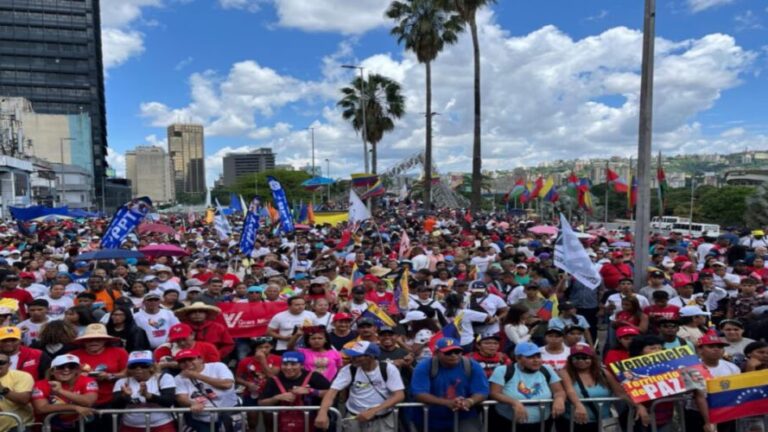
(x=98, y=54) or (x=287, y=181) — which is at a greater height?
(x=98, y=54)

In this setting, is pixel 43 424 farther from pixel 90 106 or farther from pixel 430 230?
pixel 90 106

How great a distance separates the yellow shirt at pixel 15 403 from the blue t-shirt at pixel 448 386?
3.02 m

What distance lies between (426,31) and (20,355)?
28337 millimetres

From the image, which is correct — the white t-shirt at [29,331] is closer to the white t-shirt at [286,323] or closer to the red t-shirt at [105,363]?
the red t-shirt at [105,363]

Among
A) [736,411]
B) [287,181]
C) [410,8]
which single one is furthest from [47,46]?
[736,411]

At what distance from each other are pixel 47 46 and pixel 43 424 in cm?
11653

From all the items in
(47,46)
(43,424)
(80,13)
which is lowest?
(43,424)

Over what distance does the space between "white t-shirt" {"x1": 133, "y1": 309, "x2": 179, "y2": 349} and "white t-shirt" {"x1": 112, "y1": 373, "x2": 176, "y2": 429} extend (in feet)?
5.77

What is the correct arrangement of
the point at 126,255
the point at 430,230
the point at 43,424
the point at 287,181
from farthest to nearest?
1. the point at 287,181
2. the point at 430,230
3. the point at 126,255
4. the point at 43,424

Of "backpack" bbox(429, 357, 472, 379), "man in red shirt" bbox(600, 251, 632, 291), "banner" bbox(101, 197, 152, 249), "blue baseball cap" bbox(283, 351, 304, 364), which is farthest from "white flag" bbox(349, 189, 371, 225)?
"backpack" bbox(429, 357, 472, 379)

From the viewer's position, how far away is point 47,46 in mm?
101312

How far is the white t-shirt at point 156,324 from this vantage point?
648cm

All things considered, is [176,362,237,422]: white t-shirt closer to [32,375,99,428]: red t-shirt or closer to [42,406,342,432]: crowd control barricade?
[42,406,342,432]: crowd control barricade

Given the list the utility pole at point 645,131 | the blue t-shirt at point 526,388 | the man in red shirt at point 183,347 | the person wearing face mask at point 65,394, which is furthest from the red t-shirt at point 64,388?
the utility pole at point 645,131
